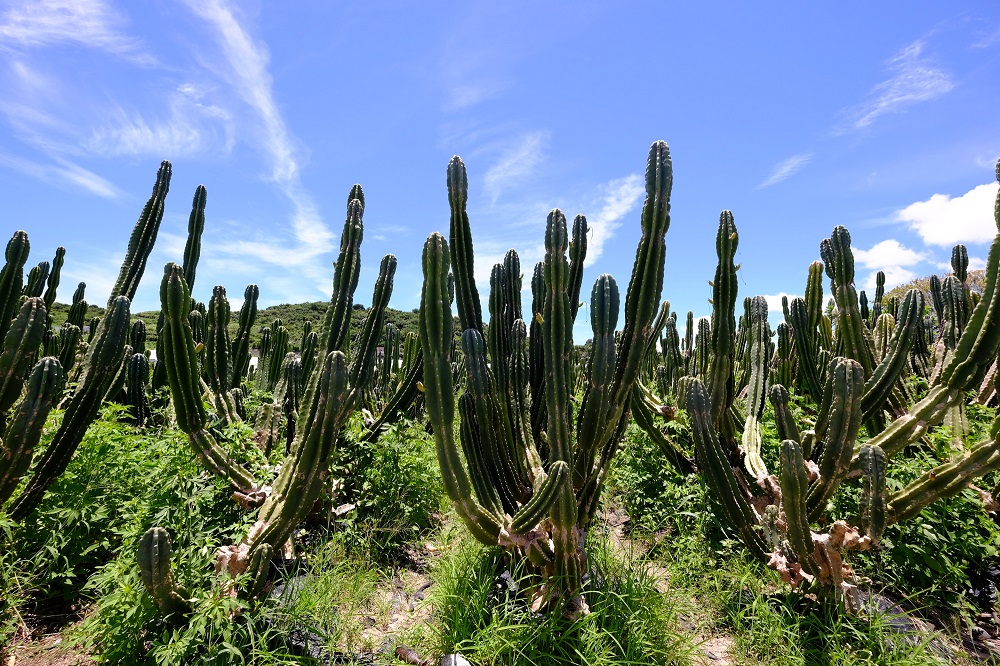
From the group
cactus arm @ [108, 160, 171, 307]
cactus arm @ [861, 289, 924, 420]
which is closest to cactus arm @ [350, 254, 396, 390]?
cactus arm @ [108, 160, 171, 307]

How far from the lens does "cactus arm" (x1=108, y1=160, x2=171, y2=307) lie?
14.4 feet

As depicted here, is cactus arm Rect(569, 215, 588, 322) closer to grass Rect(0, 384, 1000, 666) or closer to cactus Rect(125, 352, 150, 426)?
grass Rect(0, 384, 1000, 666)

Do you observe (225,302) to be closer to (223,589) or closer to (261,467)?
(261,467)

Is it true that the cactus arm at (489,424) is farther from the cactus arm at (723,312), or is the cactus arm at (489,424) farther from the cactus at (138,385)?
the cactus at (138,385)

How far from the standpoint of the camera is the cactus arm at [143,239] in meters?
4.39

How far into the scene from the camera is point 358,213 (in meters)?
4.11

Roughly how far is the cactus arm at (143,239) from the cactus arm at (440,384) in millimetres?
3098

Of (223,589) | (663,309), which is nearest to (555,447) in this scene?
(663,309)

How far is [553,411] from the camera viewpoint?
2912mm

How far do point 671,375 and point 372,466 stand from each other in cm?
592

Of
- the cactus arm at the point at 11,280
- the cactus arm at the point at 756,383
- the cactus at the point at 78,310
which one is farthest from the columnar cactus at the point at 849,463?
the cactus at the point at 78,310

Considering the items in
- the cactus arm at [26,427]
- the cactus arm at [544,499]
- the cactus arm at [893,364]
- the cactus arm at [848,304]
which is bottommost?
the cactus arm at [544,499]

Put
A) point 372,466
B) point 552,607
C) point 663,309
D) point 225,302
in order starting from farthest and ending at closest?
point 225,302 → point 372,466 → point 663,309 → point 552,607

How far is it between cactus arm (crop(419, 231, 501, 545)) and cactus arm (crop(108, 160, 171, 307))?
310 centimetres
